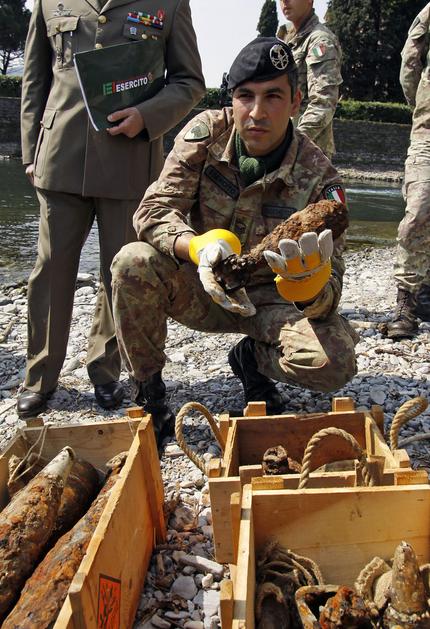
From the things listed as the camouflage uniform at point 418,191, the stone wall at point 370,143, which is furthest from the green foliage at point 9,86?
the camouflage uniform at point 418,191

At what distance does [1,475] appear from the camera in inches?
88.4

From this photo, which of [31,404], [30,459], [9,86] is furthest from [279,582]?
[9,86]

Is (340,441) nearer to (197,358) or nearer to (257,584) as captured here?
(257,584)

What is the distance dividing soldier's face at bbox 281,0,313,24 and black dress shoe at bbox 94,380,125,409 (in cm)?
357

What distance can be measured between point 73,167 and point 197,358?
1726 millimetres

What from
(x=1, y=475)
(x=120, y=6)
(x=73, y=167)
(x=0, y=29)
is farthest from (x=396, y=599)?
(x=0, y=29)

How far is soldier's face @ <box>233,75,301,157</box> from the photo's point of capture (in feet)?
9.51

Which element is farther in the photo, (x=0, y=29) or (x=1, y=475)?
(x=0, y=29)

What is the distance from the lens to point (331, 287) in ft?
9.32

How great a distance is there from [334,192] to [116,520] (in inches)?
78.6

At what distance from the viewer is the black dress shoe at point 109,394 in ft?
12.0

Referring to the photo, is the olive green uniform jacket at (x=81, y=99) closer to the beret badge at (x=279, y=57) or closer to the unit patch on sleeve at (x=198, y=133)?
the unit patch on sleeve at (x=198, y=133)

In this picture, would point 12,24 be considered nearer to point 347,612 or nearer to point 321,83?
point 321,83

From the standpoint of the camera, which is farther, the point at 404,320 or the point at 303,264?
the point at 404,320
